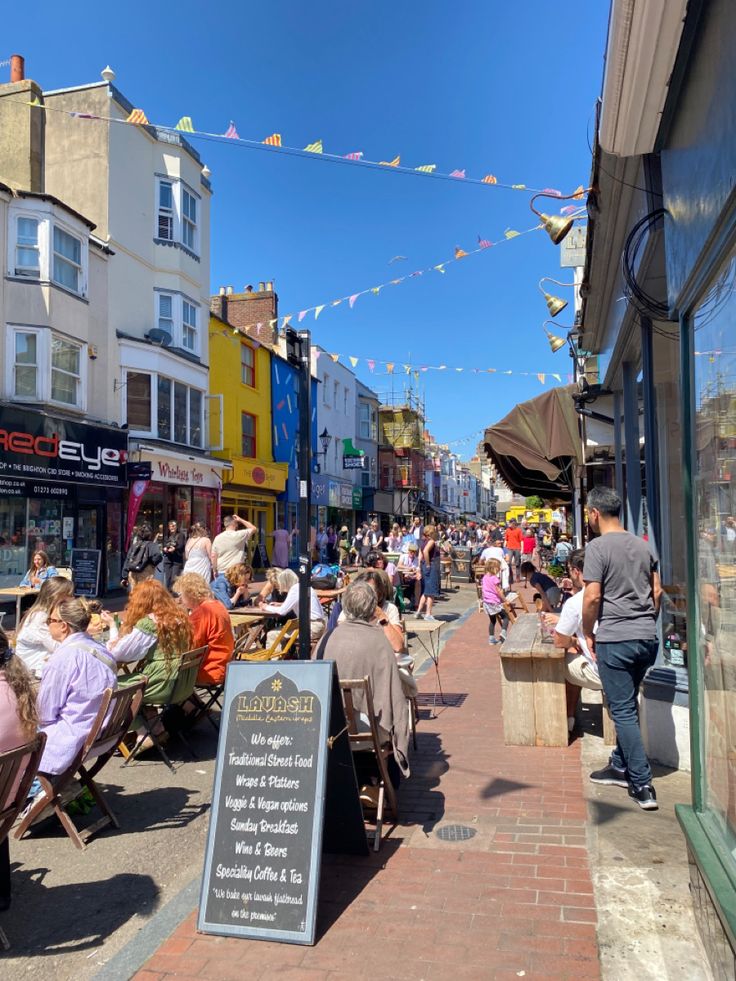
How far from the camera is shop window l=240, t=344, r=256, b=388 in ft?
87.3

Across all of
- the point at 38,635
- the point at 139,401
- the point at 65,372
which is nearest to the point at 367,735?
the point at 38,635

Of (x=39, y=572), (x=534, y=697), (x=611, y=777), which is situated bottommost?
(x=611, y=777)

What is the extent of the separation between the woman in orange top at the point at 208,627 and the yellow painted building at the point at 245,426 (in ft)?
56.9

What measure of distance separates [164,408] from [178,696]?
1570cm

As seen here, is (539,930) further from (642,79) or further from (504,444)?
(504,444)

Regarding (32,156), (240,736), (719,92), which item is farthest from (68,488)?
(719,92)

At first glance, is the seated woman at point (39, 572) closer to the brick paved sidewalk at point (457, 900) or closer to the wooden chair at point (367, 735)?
the brick paved sidewalk at point (457, 900)

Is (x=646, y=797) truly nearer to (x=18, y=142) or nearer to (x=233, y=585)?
(x=233, y=585)

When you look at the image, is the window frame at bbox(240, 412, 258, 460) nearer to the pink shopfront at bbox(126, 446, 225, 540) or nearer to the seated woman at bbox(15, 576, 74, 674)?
the pink shopfront at bbox(126, 446, 225, 540)

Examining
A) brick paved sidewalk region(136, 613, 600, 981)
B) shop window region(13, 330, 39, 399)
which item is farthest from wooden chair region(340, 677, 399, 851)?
shop window region(13, 330, 39, 399)

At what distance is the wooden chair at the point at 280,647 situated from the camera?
7.45 metres

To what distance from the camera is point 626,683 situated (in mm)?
4531

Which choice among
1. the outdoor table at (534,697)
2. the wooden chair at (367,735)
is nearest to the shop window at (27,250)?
the outdoor table at (534,697)

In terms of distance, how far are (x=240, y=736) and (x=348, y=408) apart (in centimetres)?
3775
